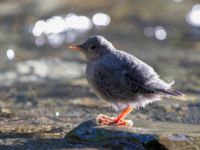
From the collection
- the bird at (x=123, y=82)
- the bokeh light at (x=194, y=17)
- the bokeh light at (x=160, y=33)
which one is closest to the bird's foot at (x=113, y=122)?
the bird at (x=123, y=82)

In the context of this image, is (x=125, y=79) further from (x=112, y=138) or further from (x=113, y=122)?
(x=112, y=138)

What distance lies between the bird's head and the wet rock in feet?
2.61

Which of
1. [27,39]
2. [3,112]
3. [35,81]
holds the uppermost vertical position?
[27,39]

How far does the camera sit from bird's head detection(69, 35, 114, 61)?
6.56 m

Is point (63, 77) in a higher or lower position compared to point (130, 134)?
higher

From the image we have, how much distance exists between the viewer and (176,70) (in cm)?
1009

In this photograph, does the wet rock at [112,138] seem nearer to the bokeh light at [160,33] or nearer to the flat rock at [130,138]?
the flat rock at [130,138]

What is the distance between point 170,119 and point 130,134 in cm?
169

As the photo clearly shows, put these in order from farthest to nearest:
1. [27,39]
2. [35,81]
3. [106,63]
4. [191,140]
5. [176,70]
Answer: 1. [27,39]
2. [176,70]
3. [35,81]
4. [106,63]
5. [191,140]

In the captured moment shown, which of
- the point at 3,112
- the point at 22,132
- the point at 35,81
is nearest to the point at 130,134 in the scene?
the point at 22,132

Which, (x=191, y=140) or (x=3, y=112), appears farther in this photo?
(x=3, y=112)

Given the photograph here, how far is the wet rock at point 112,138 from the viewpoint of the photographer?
5890 millimetres

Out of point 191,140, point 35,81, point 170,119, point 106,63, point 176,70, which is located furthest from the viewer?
point 176,70

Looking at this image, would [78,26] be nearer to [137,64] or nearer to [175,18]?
[175,18]
